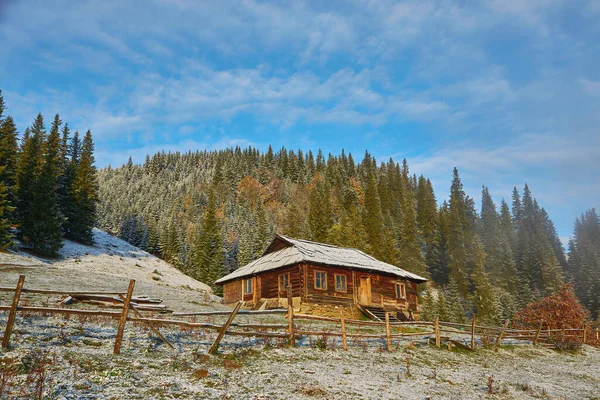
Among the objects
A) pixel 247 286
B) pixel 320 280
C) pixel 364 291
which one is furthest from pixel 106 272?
pixel 364 291

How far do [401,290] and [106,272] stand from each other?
35221mm

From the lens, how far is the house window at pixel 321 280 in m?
33.3

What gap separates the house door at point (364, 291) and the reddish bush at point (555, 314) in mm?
14494

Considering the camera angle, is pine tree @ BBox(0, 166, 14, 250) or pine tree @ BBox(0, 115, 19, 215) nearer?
pine tree @ BBox(0, 166, 14, 250)

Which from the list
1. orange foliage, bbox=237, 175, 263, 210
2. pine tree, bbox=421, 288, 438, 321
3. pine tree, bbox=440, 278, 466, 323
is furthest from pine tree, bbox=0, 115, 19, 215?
orange foliage, bbox=237, 175, 263, 210

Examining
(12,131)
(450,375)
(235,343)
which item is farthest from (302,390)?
(12,131)

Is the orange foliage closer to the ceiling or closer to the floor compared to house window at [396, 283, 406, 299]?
closer to the ceiling

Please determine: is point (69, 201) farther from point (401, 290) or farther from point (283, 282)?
point (401, 290)

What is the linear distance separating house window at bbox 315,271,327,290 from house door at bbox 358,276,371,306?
366 centimetres

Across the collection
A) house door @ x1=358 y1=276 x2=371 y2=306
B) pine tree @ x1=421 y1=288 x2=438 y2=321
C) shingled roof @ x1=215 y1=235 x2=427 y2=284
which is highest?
shingled roof @ x1=215 y1=235 x2=427 y2=284

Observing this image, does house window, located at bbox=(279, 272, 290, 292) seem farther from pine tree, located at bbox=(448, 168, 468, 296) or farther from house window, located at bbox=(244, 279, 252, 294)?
pine tree, located at bbox=(448, 168, 468, 296)

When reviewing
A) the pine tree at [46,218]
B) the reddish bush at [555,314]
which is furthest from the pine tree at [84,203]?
the reddish bush at [555,314]

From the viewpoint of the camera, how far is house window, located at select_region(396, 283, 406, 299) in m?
38.4

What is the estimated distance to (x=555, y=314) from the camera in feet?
121
